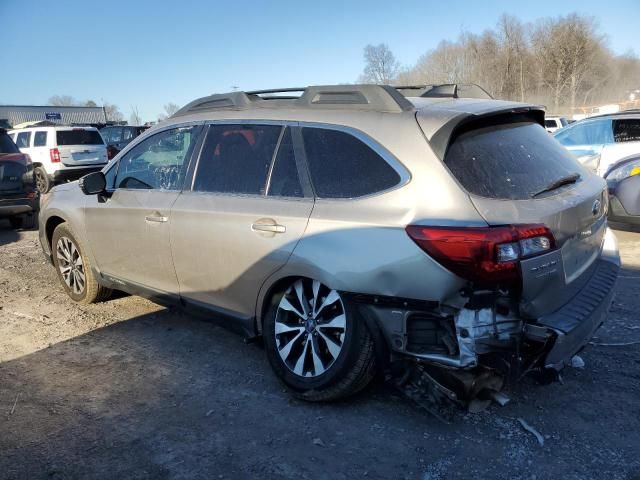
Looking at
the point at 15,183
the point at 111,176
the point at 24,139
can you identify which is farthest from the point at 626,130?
the point at 24,139

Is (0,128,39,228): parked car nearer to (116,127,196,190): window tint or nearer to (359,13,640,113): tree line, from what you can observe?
(116,127,196,190): window tint

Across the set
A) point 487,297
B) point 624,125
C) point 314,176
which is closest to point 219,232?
point 314,176

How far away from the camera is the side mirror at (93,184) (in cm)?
422

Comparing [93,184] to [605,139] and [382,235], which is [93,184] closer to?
[382,235]

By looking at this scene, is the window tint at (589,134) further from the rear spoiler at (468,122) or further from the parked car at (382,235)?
the rear spoiler at (468,122)

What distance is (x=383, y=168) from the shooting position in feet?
9.06

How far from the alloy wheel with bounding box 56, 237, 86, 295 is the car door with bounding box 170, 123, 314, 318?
169 cm

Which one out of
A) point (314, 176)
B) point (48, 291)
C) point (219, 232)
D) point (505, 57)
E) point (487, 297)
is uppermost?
point (505, 57)

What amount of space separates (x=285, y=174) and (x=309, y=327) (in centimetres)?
95

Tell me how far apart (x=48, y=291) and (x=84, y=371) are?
226 centimetres

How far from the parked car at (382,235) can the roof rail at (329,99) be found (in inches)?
0.5

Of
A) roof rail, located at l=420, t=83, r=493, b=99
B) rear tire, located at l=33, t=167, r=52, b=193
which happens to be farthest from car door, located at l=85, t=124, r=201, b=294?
rear tire, located at l=33, t=167, r=52, b=193

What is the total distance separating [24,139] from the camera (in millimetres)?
15453

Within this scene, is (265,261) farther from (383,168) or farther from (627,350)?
(627,350)
